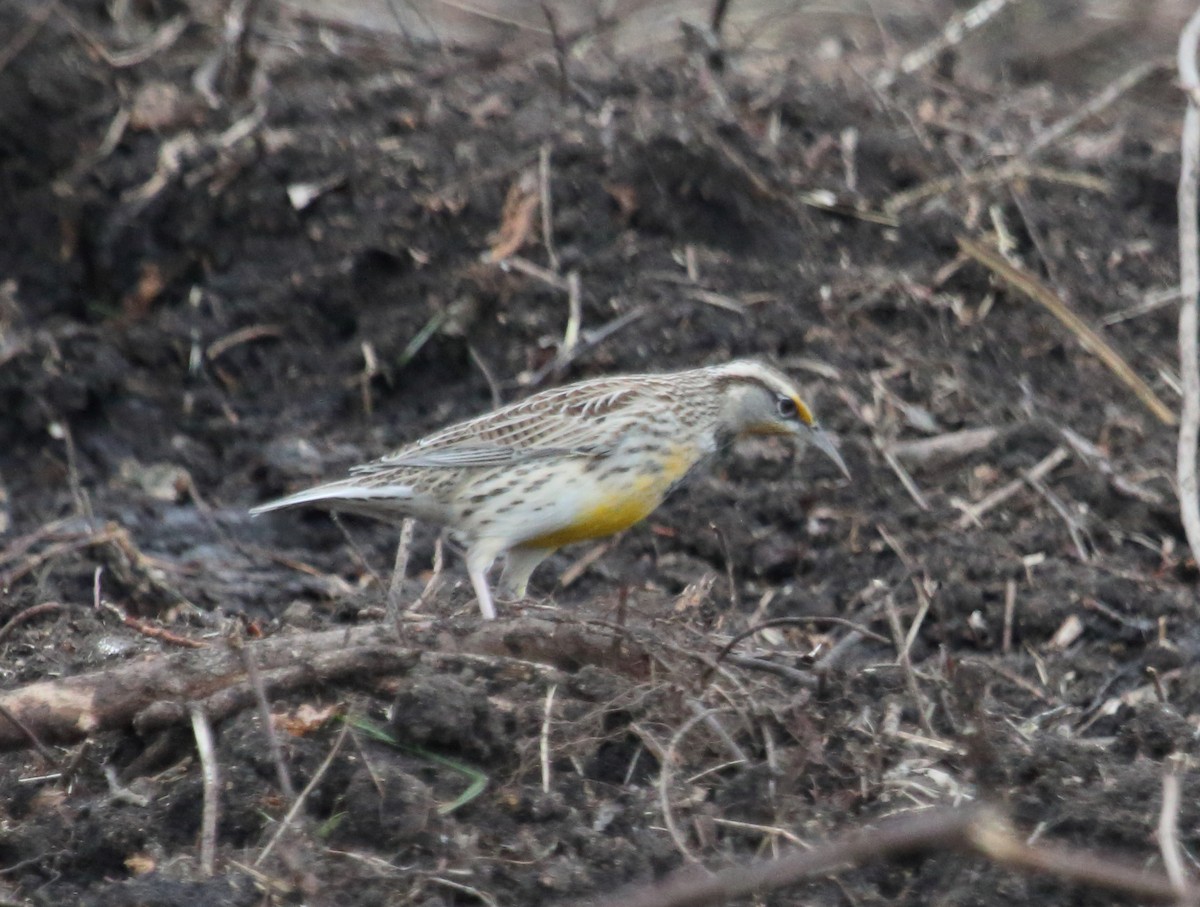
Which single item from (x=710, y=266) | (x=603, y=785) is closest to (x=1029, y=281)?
(x=710, y=266)

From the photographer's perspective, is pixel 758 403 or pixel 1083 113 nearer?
pixel 758 403

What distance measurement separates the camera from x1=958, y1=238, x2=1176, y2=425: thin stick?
9.15 meters

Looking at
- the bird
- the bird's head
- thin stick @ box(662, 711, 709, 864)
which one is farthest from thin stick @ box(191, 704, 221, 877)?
the bird's head

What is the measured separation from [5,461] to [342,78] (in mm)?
3107

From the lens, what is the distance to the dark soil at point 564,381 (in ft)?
16.9

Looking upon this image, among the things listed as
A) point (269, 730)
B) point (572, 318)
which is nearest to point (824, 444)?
point (572, 318)

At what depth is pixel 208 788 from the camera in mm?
4992

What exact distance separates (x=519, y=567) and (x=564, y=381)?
6.03 feet

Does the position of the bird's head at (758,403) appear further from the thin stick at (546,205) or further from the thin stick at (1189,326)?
the thin stick at (546,205)

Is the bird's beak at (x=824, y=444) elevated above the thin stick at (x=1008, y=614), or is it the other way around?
the bird's beak at (x=824, y=444)

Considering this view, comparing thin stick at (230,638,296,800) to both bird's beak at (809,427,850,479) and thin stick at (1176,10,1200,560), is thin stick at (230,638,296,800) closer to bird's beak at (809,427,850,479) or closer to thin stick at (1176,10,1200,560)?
bird's beak at (809,427,850,479)

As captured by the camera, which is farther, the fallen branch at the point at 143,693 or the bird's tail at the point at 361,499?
the bird's tail at the point at 361,499

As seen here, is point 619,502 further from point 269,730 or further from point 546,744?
point 269,730

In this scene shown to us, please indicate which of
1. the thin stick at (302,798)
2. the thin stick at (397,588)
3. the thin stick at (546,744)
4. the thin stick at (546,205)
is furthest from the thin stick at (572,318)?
the thin stick at (302,798)
